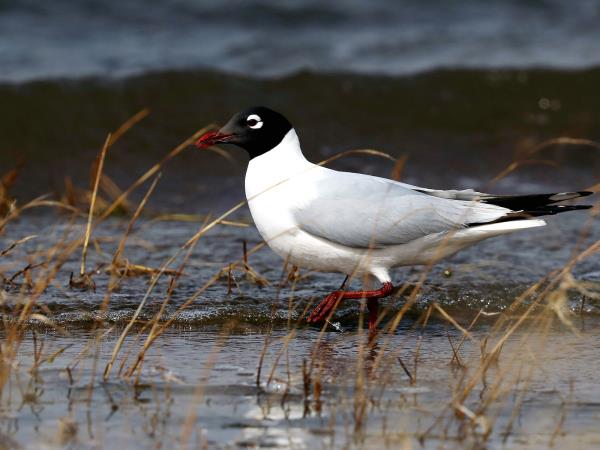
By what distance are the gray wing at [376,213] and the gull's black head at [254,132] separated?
1.35ft

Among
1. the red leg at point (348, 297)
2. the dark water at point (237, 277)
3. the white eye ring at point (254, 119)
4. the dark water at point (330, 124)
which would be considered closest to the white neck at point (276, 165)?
the white eye ring at point (254, 119)

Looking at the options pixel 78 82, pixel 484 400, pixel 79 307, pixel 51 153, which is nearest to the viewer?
pixel 484 400

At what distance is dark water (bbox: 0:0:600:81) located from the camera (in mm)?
12336

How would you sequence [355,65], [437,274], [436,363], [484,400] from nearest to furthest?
[484,400] → [436,363] → [437,274] → [355,65]

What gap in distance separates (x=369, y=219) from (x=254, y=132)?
2.78 ft

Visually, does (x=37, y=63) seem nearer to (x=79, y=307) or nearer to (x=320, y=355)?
(x=79, y=307)

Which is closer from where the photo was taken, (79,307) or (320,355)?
(320,355)

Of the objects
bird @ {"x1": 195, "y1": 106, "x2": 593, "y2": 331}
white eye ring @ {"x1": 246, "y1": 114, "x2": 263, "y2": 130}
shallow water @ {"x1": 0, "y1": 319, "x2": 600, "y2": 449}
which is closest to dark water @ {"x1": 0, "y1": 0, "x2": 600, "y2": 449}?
shallow water @ {"x1": 0, "y1": 319, "x2": 600, "y2": 449}

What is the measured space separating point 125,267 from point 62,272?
0.57m

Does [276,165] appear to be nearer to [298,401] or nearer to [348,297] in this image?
[348,297]

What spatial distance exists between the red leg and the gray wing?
30 cm

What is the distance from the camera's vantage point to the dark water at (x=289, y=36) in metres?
12.3

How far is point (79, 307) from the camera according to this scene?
19.7 ft

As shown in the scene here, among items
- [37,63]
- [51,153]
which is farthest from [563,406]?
[37,63]
